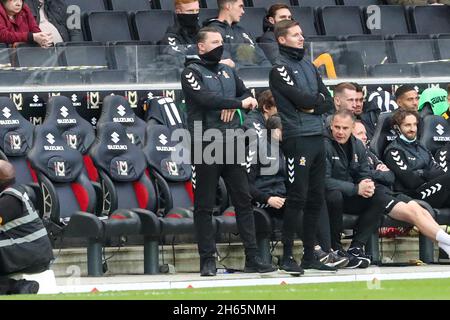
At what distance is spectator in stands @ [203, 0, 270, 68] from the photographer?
1633 cm

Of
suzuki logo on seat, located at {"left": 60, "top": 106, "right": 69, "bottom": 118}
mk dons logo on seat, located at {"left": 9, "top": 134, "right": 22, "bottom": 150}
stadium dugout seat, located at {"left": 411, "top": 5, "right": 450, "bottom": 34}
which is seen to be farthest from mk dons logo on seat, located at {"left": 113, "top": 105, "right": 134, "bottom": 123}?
stadium dugout seat, located at {"left": 411, "top": 5, "right": 450, "bottom": 34}

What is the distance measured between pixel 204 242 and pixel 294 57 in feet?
6.27

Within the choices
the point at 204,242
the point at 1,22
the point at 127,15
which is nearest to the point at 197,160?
the point at 204,242

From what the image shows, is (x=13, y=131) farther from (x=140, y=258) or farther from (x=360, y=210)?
(x=360, y=210)

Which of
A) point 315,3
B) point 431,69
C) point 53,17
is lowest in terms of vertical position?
point 431,69

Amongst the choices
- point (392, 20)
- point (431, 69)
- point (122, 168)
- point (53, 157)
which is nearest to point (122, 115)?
point (122, 168)

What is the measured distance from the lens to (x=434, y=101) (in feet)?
56.3

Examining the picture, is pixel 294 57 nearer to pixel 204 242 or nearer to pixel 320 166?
pixel 320 166

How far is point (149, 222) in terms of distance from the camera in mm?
14547

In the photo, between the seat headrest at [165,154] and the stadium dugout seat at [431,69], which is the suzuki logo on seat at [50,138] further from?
the stadium dugout seat at [431,69]

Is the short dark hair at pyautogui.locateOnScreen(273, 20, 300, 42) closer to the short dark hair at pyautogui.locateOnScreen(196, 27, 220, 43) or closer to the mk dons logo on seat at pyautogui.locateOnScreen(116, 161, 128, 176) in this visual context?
the short dark hair at pyautogui.locateOnScreen(196, 27, 220, 43)

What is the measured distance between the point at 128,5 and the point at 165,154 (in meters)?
4.31

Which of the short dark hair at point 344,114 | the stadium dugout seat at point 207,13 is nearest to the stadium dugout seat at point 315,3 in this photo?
the stadium dugout seat at point 207,13

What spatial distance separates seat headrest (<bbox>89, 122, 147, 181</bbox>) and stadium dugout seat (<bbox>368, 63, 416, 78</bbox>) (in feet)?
10.6
